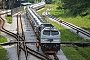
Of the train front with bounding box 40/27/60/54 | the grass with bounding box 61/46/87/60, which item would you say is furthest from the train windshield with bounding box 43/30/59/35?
the grass with bounding box 61/46/87/60

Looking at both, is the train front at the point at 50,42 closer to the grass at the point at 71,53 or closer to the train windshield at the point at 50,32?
the train windshield at the point at 50,32

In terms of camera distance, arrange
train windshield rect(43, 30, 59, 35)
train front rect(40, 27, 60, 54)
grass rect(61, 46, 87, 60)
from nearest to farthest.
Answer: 1. grass rect(61, 46, 87, 60)
2. train front rect(40, 27, 60, 54)
3. train windshield rect(43, 30, 59, 35)

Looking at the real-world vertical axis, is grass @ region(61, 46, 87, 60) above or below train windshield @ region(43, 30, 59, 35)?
below

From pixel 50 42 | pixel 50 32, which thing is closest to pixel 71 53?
pixel 50 42

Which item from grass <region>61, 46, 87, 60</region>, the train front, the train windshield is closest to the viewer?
grass <region>61, 46, 87, 60</region>

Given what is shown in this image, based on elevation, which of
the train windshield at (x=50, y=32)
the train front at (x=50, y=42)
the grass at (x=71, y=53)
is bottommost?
the grass at (x=71, y=53)

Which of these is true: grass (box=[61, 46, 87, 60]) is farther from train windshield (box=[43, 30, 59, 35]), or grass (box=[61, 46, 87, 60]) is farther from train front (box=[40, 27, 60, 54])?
train windshield (box=[43, 30, 59, 35])

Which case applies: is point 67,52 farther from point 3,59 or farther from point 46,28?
point 3,59

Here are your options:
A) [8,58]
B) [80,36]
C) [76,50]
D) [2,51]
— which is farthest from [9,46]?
[80,36]

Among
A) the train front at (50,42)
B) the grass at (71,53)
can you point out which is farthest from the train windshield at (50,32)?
the grass at (71,53)

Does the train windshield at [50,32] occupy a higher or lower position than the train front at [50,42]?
higher

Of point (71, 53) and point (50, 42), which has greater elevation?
point (50, 42)

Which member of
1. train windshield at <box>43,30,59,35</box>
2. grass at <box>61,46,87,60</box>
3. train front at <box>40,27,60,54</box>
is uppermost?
train windshield at <box>43,30,59,35</box>

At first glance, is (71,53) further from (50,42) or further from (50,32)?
(50,32)
